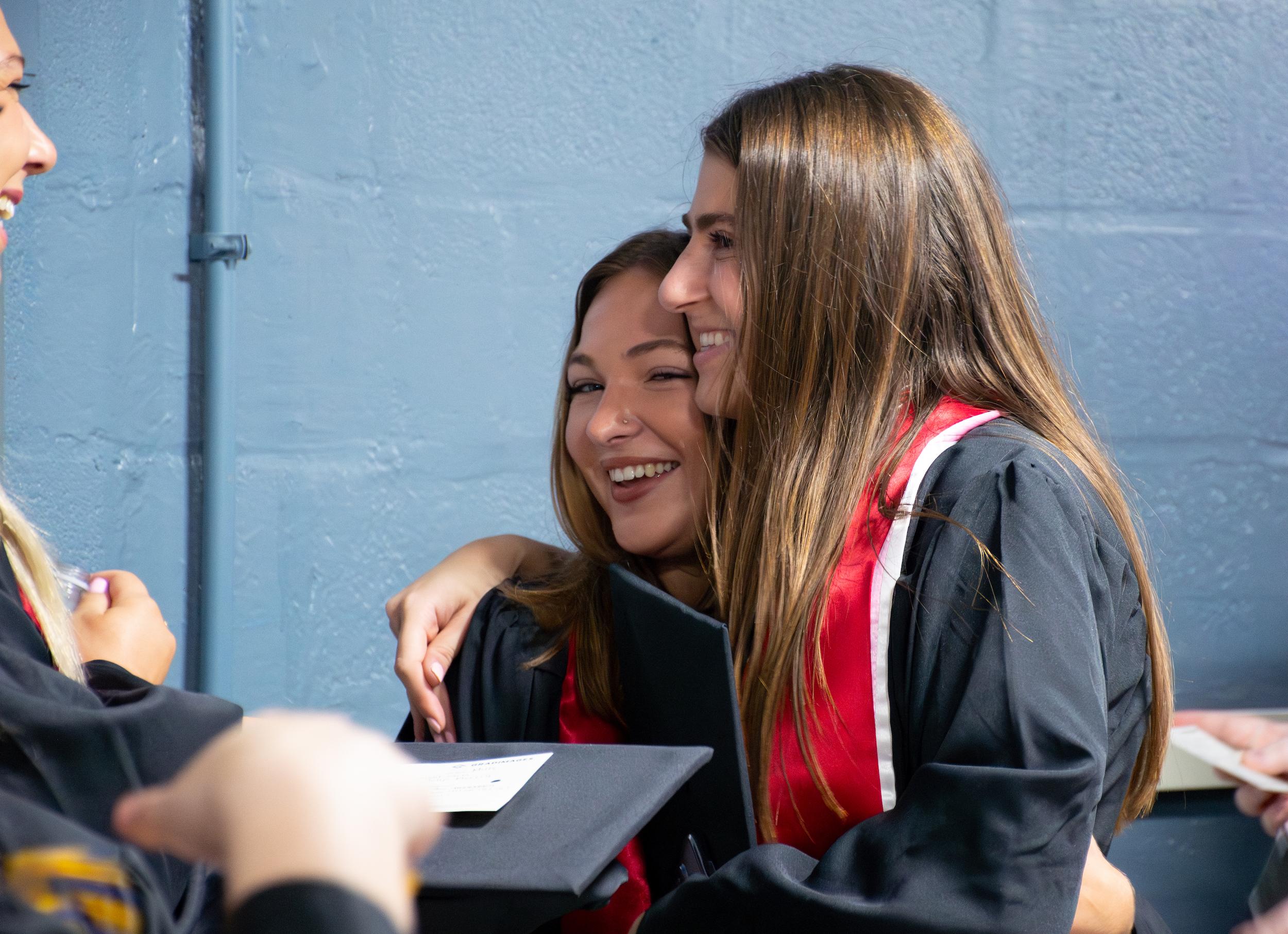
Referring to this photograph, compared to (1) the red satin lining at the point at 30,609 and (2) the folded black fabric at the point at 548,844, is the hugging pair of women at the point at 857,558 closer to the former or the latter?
(2) the folded black fabric at the point at 548,844

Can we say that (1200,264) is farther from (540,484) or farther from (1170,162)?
(540,484)

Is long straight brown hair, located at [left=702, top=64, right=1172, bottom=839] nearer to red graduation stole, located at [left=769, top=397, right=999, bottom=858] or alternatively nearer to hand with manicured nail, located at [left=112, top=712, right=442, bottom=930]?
red graduation stole, located at [left=769, top=397, right=999, bottom=858]

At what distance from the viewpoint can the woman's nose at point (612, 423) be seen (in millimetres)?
1447

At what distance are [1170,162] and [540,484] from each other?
5.04 ft

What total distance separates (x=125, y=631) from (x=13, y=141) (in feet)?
1.78

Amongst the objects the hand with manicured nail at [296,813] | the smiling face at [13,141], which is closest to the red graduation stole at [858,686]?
the hand with manicured nail at [296,813]

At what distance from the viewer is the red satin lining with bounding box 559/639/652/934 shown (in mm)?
1212

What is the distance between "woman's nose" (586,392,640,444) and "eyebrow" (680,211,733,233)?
10.4 inches

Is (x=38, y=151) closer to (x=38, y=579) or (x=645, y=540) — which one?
(x=38, y=579)

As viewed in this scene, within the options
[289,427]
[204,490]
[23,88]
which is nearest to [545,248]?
[289,427]

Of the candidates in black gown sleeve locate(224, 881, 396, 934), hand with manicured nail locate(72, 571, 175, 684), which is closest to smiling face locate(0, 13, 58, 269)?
hand with manicured nail locate(72, 571, 175, 684)

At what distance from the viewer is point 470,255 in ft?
7.02

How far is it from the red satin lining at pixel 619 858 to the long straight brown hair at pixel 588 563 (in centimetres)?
1

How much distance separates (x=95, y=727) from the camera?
0.57m
